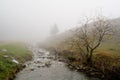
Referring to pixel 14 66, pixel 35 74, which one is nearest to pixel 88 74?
pixel 35 74

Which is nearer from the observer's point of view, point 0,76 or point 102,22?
point 0,76

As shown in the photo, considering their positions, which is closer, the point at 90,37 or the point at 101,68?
the point at 101,68

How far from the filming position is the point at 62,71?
38688 millimetres

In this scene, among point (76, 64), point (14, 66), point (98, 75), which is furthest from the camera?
point (76, 64)

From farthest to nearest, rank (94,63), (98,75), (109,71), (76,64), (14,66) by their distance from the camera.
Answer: (76,64), (94,63), (14,66), (98,75), (109,71)

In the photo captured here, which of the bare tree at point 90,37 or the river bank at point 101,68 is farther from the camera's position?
the bare tree at point 90,37

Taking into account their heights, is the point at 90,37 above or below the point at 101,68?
above

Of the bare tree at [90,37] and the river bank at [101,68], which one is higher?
the bare tree at [90,37]

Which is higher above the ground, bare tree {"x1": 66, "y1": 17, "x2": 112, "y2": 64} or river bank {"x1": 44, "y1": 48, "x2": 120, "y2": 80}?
bare tree {"x1": 66, "y1": 17, "x2": 112, "y2": 64}

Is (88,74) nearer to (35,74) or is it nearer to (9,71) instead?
(35,74)

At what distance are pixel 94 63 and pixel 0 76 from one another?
22.0m

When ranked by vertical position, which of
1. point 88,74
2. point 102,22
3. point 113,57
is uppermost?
point 102,22

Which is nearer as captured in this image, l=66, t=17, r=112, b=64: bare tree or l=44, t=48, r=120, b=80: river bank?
l=44, t=48, r=120, b=80: river bank

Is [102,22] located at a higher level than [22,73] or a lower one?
higher
